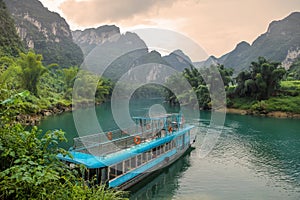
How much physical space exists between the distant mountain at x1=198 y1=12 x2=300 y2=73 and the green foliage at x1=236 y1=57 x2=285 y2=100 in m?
55.9

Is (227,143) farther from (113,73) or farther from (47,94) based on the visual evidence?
(113,73)

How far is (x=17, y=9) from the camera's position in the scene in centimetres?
8588

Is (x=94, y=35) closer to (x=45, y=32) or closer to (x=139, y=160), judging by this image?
(x=45, y=32)

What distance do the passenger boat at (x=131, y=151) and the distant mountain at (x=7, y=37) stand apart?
123 feet

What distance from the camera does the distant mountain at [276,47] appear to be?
96.6 metres

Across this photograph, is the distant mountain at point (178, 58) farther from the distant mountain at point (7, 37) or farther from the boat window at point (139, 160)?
the distant mountain at point (7, 37)

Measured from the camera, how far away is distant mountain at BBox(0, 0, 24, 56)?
145 feet

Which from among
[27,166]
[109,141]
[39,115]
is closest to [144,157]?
[109,141]

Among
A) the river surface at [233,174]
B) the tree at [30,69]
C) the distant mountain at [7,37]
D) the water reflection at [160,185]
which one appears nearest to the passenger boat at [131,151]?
the water reflection at [160,185]

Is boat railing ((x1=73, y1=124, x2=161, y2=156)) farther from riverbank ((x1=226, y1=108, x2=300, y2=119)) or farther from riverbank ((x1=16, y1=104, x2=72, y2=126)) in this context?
riverbank ((x1=226, y1=108, x2=300, y2=119))

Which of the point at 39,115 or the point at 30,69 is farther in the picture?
the point at 30,69

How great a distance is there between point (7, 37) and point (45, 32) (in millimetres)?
44901

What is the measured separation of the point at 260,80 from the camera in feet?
129

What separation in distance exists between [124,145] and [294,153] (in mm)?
12276
